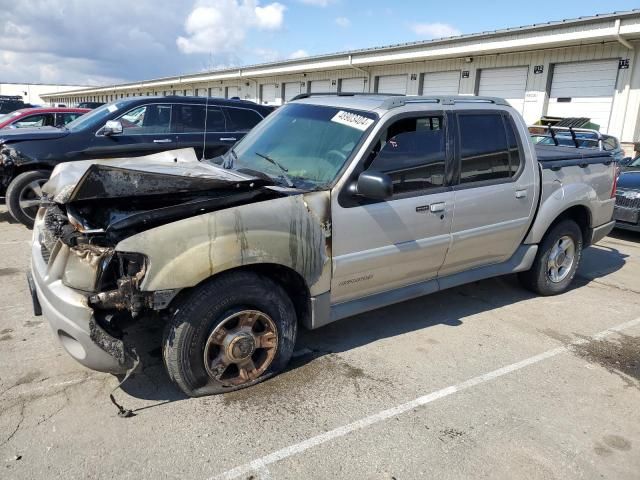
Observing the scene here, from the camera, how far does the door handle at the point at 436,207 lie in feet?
12.9

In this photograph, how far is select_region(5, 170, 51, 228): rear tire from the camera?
23.4ft

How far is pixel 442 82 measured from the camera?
1912cm

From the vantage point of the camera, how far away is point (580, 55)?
49.2ft

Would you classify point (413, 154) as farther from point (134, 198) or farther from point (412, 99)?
point (134, 198)

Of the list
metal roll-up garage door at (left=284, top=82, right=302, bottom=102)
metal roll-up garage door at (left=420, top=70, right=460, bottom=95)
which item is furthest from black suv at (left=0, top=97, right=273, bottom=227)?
metal roll-up garage door at (left=284, top=82, right=302, bottom=102)

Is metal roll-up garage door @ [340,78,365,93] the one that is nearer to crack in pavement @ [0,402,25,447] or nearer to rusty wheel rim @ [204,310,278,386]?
rusty wheel rim @ [204,310,278,386]

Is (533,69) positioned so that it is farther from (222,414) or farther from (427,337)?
(222,414)

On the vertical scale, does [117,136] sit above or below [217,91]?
below

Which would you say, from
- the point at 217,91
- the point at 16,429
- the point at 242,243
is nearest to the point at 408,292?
the point at 242,243

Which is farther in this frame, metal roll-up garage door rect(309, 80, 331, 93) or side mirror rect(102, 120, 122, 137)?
metal roll-up garage door rect(309, 80, 331, 93)

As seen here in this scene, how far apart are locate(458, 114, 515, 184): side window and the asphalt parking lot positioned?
1.37 meters

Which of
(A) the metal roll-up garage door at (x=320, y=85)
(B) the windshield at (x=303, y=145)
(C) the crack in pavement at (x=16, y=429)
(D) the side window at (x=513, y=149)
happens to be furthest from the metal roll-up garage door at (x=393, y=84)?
(C) the crack in pavement at (x=16, y=429)

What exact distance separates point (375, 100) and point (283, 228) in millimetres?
1445

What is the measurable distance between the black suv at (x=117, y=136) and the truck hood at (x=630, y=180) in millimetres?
6266
